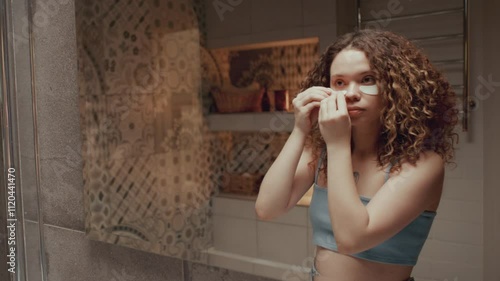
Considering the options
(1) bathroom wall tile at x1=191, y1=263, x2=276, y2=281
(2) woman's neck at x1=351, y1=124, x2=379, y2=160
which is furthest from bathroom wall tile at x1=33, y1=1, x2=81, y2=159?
(2) woman's neck at x1=351, y1=124, x2=379, y2=160

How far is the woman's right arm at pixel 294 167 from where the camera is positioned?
2.22ft

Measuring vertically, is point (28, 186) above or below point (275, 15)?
below

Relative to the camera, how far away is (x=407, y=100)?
626mm

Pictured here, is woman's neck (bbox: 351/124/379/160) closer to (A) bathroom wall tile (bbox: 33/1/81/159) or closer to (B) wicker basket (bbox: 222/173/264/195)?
(B) wicker basket (bbox: 222/173/264/195)

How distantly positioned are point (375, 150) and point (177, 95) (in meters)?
0.58

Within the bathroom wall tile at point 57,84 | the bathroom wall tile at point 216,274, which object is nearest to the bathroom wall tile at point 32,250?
the bathroom wall tile at point 57,84

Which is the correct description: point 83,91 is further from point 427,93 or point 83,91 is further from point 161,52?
point 427,93

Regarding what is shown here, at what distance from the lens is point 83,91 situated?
1.36 metres

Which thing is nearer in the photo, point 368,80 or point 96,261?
point 368,80

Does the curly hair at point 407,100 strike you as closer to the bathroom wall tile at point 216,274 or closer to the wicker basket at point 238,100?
the wicker basket at point 238,100

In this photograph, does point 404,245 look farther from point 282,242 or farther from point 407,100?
point 282,242

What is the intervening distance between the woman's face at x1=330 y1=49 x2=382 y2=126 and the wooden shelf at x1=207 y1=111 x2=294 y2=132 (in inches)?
10.0

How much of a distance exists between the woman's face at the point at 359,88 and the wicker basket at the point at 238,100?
1.03 feet

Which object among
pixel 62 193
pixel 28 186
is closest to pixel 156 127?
pixel 62 193
